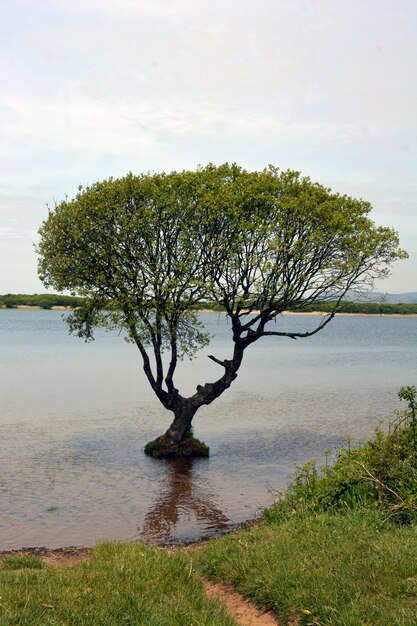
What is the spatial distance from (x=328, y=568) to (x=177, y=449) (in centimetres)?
1794

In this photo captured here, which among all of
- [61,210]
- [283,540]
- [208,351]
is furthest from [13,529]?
[208,351]

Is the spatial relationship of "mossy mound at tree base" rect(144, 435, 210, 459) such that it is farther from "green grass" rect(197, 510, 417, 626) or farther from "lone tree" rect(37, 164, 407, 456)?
"green grass" rect(197, 510, 417, 626)

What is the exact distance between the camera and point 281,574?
10.6 meters

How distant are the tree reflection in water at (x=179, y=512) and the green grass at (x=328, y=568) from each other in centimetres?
518

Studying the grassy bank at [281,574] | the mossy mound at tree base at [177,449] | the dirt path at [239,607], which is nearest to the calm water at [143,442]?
the mossy mound at tree base at [177,449]

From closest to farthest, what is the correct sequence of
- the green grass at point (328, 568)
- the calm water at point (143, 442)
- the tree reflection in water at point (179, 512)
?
the green grass at point (328, 568), the tree reflection in water at point (179, 512), the calm water at point (143, 442)

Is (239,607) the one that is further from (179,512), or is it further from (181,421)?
(181,421)

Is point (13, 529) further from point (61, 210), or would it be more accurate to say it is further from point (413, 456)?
point (61, 210)

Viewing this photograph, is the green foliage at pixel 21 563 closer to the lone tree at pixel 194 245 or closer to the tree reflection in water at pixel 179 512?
the tree reflection in water at pixel 179 512

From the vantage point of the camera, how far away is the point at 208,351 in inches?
3479

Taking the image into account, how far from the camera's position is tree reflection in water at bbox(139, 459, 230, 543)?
18.3 m

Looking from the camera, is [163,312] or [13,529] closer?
[13,529]

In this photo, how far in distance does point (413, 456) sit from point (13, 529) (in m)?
11.1

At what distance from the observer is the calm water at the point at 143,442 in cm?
1970
